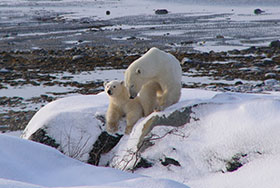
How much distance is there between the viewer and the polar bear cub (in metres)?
5.51

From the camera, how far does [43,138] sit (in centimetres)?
559

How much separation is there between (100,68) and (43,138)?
7.69 metres

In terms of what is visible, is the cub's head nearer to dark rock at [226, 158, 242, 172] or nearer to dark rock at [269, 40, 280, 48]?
dark rock at [226, 158, 242, 172]

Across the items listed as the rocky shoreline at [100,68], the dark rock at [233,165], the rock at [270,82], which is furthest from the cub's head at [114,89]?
the rock at [270,82]

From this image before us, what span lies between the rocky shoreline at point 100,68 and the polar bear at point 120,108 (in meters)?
3.10

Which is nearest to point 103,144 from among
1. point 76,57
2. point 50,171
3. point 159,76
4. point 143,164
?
point 143,164

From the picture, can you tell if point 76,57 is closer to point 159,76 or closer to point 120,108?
point 120,108

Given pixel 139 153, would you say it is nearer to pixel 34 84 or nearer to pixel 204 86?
pixel 204 86

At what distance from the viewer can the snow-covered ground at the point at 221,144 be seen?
4055 millimetres

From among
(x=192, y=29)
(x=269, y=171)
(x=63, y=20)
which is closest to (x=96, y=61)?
(x=192, y=29)

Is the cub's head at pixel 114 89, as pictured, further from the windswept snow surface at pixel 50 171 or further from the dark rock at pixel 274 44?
the dark rock at pixel 274 44

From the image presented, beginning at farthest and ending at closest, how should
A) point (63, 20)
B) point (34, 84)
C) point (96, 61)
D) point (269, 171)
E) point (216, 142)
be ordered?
1. point (63, 20)
2. point (96, 61)
3. point (34, 84)
4. point (216, 142)
5. point (269, 171)

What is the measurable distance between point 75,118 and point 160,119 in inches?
43.3

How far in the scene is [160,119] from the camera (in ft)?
17.0
